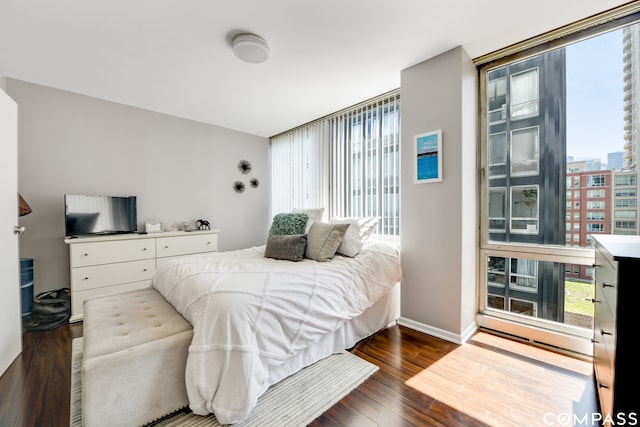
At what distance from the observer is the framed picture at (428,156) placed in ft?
7.49

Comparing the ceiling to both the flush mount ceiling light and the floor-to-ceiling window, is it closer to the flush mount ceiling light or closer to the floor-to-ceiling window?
the flush mount ceiling light

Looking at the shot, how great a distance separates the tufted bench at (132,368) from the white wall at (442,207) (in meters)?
1.96

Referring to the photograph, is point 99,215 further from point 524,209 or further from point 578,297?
point 578,297

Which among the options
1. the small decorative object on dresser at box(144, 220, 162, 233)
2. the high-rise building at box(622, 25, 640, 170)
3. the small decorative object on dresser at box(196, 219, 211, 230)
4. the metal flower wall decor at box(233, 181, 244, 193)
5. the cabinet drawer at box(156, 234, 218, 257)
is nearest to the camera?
the high-rise building at box(622, 25, 640, 170)

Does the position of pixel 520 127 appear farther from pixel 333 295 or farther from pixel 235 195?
pixel 235 195

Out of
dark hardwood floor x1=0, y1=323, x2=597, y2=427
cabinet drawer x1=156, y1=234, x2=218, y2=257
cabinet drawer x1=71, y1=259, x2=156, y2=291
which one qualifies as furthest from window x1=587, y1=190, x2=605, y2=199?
cabinet drawer x1=71, y1=259, x2=156, y2=291

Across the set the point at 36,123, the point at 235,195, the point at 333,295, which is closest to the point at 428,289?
the point at 333,295

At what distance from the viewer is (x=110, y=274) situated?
9.30 feet

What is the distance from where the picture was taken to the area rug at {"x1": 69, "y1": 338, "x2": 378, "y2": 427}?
134 centimetres

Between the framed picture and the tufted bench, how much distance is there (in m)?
2.19

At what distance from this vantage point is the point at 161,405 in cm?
134

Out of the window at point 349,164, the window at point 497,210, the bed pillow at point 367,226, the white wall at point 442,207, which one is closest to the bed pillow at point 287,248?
the bed pillow at point 367,226

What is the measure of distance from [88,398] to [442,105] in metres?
3.00

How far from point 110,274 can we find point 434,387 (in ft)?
10.8
